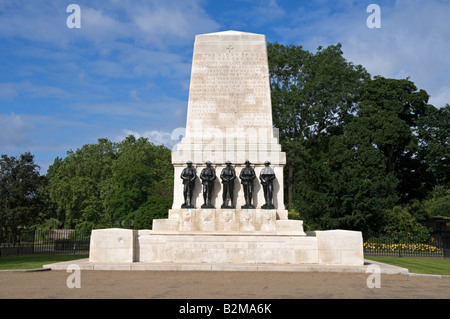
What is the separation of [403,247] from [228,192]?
47.5ft

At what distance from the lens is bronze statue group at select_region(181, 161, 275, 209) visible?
17.6m

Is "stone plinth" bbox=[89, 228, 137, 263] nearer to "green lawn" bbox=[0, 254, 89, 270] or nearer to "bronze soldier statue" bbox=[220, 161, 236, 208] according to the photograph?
"green lawn" bbox=[0, 254, 89, 270]

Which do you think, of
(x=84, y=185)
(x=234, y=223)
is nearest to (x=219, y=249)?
(x=234, y=223)

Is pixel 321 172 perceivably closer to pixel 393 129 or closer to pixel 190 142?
pixel 393 129

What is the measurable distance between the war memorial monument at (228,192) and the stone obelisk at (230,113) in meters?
0.04

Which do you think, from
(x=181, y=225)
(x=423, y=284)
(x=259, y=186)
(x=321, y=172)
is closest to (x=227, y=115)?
(x=259, y=186)

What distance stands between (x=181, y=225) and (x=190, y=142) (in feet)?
13.5

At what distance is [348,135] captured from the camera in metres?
38.9

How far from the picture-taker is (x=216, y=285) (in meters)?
10.5

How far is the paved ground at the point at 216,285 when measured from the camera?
909 cm

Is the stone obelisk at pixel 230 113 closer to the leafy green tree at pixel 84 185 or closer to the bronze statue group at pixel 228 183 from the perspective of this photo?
the bronze statue group at pixel 228 183

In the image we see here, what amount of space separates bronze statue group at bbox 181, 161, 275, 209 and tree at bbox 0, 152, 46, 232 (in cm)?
2212
